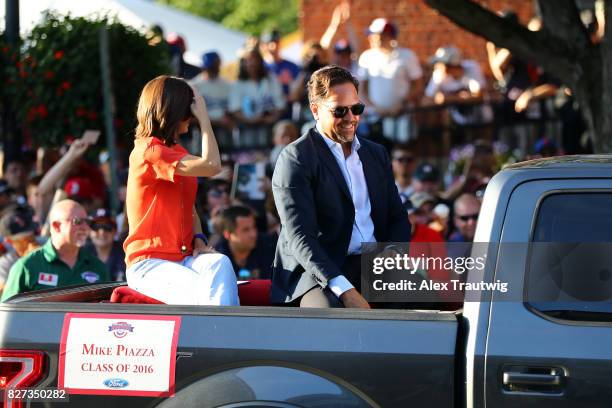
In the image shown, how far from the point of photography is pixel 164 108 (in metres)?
5.11

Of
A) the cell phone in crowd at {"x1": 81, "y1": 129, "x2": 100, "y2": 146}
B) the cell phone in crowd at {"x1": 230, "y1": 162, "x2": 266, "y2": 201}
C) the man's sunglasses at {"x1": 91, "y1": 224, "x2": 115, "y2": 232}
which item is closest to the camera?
the man's sunglasses at {"x1": 91, "y1": 224, "x2": 115, "y2": 232}

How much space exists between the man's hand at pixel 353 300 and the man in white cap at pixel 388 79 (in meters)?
7.73

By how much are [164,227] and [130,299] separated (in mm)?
351

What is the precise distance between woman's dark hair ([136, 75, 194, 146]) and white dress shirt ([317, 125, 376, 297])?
64 centimetres

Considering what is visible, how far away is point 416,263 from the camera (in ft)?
15.1

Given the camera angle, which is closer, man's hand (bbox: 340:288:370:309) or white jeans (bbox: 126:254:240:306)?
man's hand (bbox: 340:288:370:309)

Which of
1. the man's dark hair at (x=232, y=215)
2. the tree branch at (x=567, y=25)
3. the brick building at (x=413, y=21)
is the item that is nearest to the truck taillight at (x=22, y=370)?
the man's dark hair at (x=232, y=215)

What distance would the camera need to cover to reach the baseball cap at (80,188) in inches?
384

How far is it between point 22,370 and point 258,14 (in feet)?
109

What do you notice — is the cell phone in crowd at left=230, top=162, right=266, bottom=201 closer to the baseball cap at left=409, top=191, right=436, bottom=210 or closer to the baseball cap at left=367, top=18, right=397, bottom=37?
the baseball cap at left=409, top=191, right=436, bottom=210

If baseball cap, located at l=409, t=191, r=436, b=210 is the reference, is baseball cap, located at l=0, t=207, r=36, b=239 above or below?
below

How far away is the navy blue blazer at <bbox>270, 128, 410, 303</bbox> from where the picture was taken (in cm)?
494

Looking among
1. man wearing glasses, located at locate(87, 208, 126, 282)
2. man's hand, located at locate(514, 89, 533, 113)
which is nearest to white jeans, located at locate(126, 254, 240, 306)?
man wearing glasses, located at locate(87, 208, 126, 282)

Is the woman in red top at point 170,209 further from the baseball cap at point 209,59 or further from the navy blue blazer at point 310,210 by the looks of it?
the baseball cap at point 209,59
